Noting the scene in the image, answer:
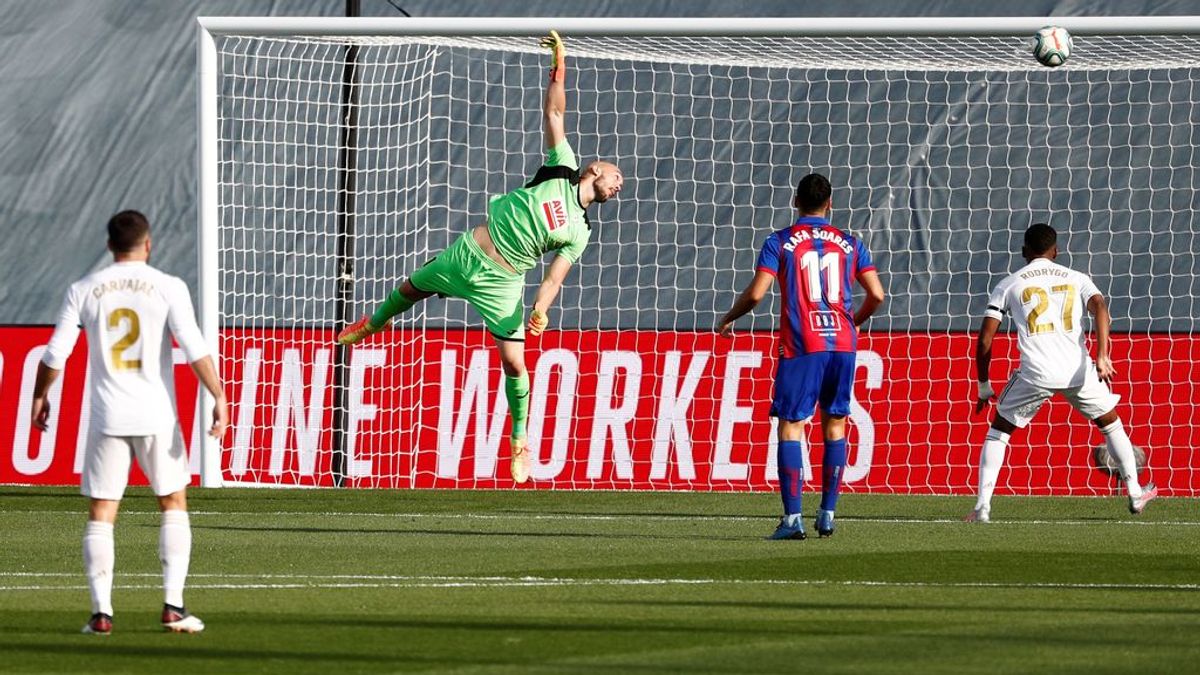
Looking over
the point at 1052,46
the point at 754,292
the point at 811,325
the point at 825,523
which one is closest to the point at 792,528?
the point at 825,523

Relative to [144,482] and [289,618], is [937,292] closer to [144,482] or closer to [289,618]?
[144,482]

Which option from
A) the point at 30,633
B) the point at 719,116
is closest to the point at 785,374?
the point at 30,633

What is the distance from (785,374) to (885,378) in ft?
20.2

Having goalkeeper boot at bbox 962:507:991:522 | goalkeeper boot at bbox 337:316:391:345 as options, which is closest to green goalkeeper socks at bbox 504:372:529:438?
goalkeeper boot at bbox 337:316:391:345

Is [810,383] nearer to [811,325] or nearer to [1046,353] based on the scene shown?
[811,325]

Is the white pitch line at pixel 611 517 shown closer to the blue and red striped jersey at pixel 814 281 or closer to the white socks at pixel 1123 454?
the white socks at pixel 1123 454

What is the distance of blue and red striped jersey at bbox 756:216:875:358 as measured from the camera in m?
12.6

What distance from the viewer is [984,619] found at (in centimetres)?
855

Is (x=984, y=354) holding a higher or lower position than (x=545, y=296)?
lower

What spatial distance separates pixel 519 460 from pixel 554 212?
1.74m

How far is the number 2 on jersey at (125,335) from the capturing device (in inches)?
319

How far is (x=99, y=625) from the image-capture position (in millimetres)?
7992

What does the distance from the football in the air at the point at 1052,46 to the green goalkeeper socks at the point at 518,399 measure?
462 cm

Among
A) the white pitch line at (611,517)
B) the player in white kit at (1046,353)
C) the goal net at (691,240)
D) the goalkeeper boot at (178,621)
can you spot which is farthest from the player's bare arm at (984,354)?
the goalkeeper boot at (178,621)
